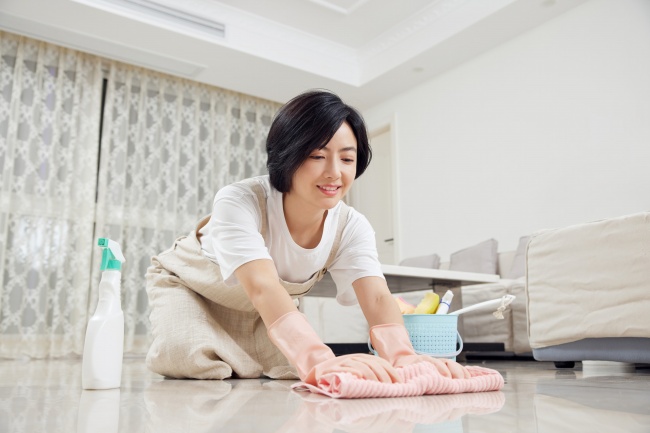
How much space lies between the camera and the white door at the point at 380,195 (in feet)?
17.5

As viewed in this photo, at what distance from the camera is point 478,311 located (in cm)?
327

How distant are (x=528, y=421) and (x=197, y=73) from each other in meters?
4.58

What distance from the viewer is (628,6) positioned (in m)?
3.63

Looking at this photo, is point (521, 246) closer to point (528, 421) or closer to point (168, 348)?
point (168, 348)

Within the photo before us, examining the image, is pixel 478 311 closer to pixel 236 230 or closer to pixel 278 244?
pixel 278 244

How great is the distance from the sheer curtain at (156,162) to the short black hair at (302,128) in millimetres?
3461

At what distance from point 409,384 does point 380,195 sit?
4.59m

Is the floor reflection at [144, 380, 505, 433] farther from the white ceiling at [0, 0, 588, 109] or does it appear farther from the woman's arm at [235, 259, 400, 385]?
the white ceiling at [0, 0, 588, 109]

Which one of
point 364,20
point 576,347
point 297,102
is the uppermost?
point 364,20

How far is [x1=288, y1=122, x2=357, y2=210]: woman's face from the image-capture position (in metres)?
1.26

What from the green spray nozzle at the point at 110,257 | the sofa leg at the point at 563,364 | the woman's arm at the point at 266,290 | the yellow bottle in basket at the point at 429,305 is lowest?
the sofa leg at the point at 563,364

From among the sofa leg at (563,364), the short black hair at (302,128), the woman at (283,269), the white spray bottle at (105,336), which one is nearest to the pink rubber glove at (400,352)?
the woman at (283,269)

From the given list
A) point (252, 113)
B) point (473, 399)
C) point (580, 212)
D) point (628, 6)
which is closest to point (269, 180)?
point (473, 399)

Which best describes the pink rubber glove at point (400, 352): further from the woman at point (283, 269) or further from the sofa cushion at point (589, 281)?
the sofa cushion at point (589, 281)
